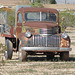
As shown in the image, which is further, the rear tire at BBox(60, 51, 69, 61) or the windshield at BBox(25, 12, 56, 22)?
the windshield at BBox(25, 12, 56, 22)

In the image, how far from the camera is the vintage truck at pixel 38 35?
527 inches

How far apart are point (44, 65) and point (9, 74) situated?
2433 millimetres

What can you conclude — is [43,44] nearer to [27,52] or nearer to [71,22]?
[27,52]

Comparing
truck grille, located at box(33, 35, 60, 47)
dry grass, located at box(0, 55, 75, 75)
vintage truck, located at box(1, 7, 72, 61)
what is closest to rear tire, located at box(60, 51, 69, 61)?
vintage truck, located at box(1, 7, 72, 61)

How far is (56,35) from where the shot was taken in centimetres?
1366

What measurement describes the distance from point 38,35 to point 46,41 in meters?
0.39

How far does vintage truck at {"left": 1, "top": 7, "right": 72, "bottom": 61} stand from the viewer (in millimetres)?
13391

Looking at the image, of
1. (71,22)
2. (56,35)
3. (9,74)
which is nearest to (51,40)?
(56,35)

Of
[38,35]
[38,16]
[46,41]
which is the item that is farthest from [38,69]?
[38,16]

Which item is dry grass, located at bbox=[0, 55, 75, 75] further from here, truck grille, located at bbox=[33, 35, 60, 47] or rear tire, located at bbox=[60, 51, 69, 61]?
rear tire, located at bbox=[60, 51, 69, 61]

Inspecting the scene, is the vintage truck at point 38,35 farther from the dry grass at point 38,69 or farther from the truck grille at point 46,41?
the dry grass at point 38,69

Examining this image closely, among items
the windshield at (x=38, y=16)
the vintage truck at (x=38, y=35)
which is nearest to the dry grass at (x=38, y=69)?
the vintage truck at (x=38, y=35)

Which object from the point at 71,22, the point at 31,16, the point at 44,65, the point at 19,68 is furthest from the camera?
the point at 71,22

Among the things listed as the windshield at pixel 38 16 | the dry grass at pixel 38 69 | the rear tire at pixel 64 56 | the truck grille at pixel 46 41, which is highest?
the windshield at pixel 38 16
